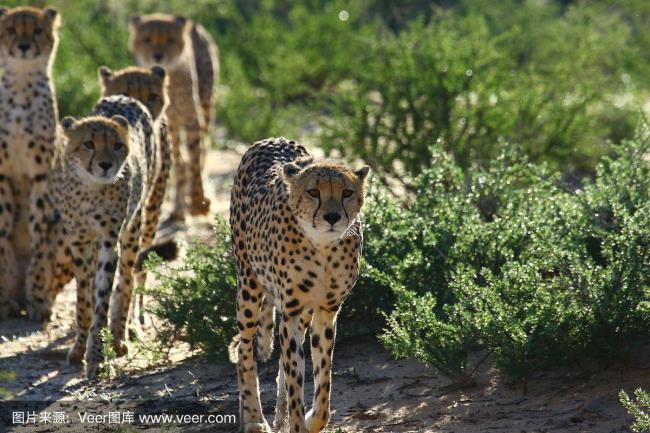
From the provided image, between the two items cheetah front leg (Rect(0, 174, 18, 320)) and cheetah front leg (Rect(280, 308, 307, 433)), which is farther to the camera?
cheetah front leg (Rect(0, 174, 18, 320))

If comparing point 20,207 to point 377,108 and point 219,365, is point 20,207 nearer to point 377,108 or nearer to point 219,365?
point 219,365

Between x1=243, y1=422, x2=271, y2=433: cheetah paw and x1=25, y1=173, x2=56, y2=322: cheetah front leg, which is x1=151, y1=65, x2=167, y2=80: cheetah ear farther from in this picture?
x1=243, y1=422, x2=271, y2=433: cheetah paw

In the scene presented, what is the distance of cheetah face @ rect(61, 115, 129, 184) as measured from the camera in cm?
640

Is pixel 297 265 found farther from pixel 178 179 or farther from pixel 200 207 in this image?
pixel 200 207

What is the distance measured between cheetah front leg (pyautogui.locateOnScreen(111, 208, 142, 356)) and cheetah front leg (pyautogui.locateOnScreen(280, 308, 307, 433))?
2023mm

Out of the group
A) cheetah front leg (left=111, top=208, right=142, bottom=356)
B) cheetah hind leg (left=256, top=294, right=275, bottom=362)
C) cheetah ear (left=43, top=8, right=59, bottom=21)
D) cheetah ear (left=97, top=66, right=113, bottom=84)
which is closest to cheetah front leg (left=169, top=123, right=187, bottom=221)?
cheetah ear (left=97, top=66, right=113, bottom=84)

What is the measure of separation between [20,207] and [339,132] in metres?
2.47

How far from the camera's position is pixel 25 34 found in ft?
24.9

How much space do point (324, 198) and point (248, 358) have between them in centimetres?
96

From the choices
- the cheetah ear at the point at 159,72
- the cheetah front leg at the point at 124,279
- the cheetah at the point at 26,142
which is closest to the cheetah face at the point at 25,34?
the cheetah at the point at 26,142

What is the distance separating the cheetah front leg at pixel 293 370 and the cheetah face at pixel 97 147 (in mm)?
1728

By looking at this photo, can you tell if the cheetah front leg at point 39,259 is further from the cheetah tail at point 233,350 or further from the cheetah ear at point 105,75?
the cheetah tail at point 233,350

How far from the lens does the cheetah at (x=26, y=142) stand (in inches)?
295

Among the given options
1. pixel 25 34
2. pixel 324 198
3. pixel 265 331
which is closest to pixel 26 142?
pixel 25 34
